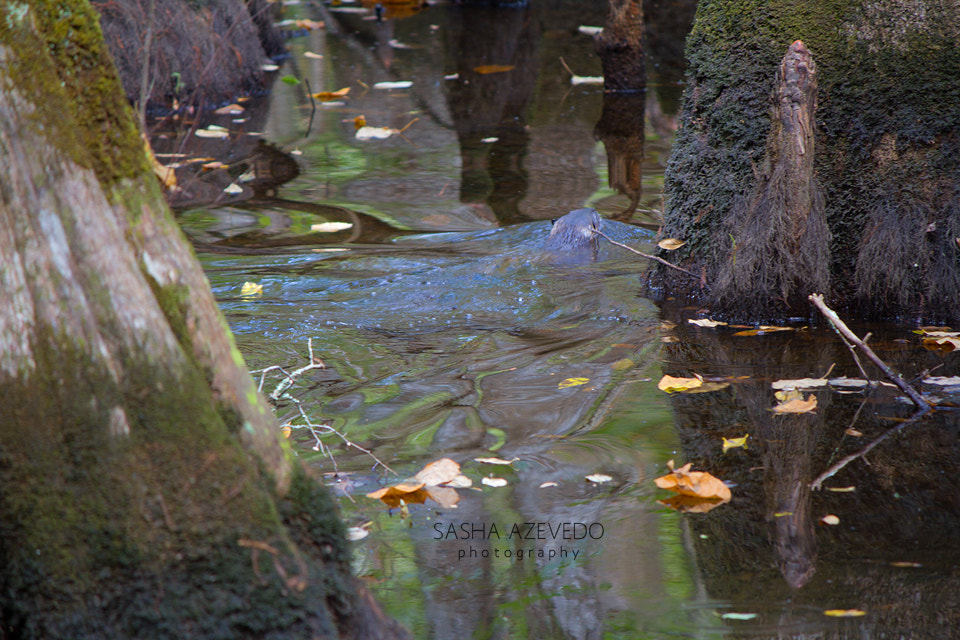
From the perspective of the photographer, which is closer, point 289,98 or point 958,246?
point 958,246

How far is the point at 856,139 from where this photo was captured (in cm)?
426

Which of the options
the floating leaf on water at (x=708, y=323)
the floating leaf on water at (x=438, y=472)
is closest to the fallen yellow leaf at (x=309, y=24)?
the floating leaf on water at (x=708, y=323)

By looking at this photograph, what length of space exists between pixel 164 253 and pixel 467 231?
4.49 m

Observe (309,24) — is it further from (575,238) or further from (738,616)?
(738,616)

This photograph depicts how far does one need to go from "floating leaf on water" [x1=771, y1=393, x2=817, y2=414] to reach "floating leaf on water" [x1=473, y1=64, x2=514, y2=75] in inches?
358

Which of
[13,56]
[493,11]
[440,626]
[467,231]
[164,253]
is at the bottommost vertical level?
[440,626]

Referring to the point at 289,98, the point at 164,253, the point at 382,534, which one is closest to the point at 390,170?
the point at 289,98

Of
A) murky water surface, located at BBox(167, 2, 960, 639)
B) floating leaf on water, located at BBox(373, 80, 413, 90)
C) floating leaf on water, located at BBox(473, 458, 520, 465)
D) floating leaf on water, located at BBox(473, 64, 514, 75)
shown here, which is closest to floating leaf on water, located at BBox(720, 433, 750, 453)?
murky water surface, located at BBox(167, 2, 960, 639)

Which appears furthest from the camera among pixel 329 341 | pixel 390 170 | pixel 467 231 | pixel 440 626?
pixel 390 170

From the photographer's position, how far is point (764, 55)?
14.3ft

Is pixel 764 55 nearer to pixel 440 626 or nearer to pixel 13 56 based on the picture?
pixel 440 626

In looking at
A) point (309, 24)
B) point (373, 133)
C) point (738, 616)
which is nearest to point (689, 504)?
point (738, 616)

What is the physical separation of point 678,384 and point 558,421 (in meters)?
0.58

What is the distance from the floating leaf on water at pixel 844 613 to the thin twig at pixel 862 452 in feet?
2.06
